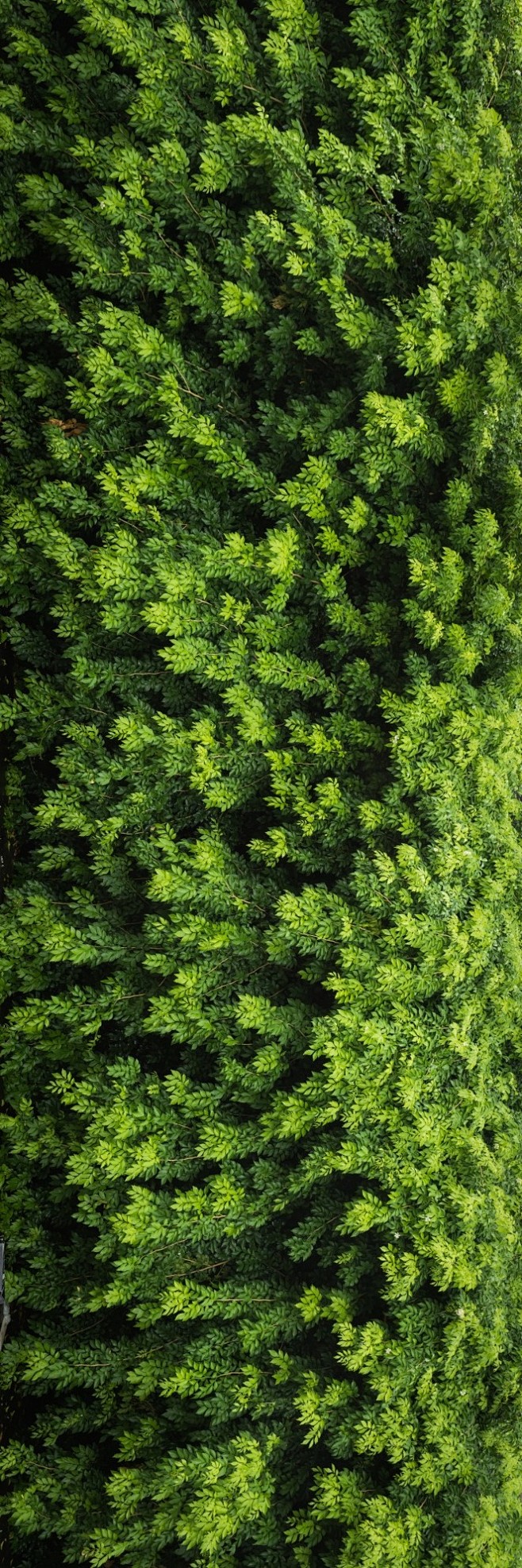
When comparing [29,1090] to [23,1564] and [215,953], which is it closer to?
[215,953]

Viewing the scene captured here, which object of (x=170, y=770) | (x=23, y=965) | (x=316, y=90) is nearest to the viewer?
(x=316, y=90)

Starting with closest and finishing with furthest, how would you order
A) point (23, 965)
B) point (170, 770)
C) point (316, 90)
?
1. point (316, 90)
2. point (170, 770)
3. point (23, 965)

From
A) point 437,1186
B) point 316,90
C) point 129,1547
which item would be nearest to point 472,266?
point 316,90

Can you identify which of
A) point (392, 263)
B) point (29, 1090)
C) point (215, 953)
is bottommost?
point (29, 1090)

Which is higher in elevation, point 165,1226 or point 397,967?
point 397,967

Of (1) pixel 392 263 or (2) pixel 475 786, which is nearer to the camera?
(1) pixel 392 263

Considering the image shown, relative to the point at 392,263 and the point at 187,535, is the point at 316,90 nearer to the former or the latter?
the point at 392,263

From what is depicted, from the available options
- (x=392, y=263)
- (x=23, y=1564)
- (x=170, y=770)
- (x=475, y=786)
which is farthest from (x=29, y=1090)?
(x=392, y=263)
